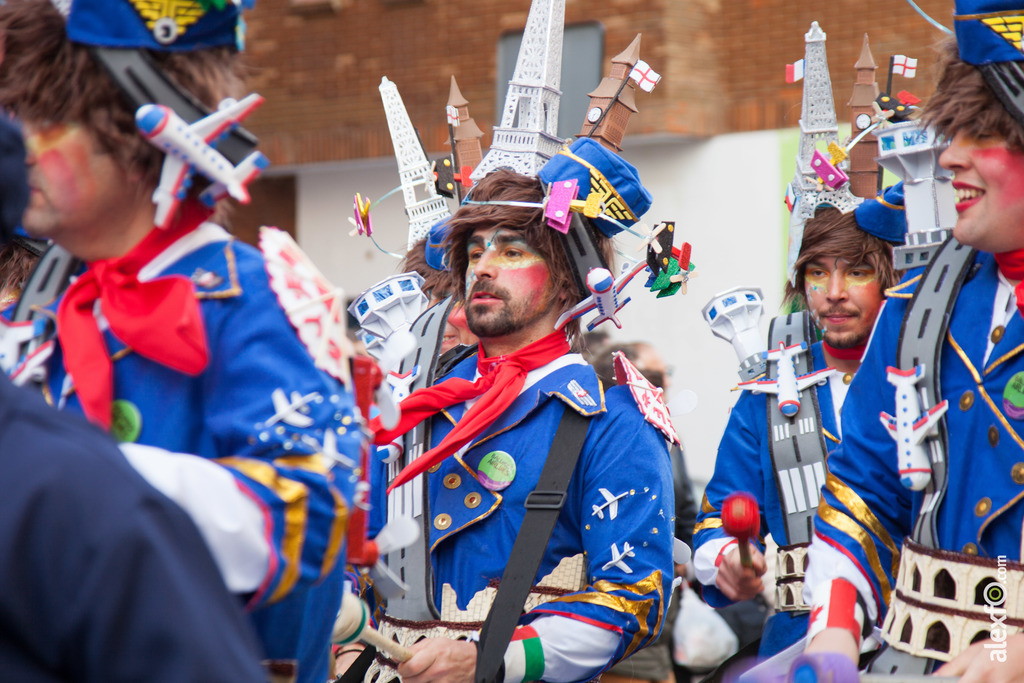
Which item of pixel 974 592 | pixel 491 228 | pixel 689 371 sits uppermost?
pixel 491 228

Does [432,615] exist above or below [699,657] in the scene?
above

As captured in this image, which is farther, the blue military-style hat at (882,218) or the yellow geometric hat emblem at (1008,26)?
the blue military-style hat at (882,218)

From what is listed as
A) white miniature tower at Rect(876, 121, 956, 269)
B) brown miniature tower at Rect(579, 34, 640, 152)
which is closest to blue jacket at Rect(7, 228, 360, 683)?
white miniature tower at Rect(876, 121, 956, 269)

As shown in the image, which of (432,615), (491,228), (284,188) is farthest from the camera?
(284,188)

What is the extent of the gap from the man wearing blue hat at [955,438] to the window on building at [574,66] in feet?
24.7

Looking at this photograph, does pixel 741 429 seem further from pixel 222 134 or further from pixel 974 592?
pixel 222 134

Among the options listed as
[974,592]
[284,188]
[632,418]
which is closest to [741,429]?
[632,418]

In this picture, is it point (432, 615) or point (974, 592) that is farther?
point (432, 615)

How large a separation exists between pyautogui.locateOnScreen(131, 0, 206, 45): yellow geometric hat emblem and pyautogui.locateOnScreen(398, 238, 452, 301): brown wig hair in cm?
288

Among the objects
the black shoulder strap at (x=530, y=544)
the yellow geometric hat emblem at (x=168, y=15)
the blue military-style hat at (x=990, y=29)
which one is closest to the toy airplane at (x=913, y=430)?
the blue military-style hat at (x=990, y=29)

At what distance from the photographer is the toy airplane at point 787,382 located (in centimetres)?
433

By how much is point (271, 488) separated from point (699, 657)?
4.31 metres

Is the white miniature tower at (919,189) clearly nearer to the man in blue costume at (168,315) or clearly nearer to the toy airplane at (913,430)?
the toy airplane at (913,430)

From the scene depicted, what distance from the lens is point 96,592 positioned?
1.18 metres
